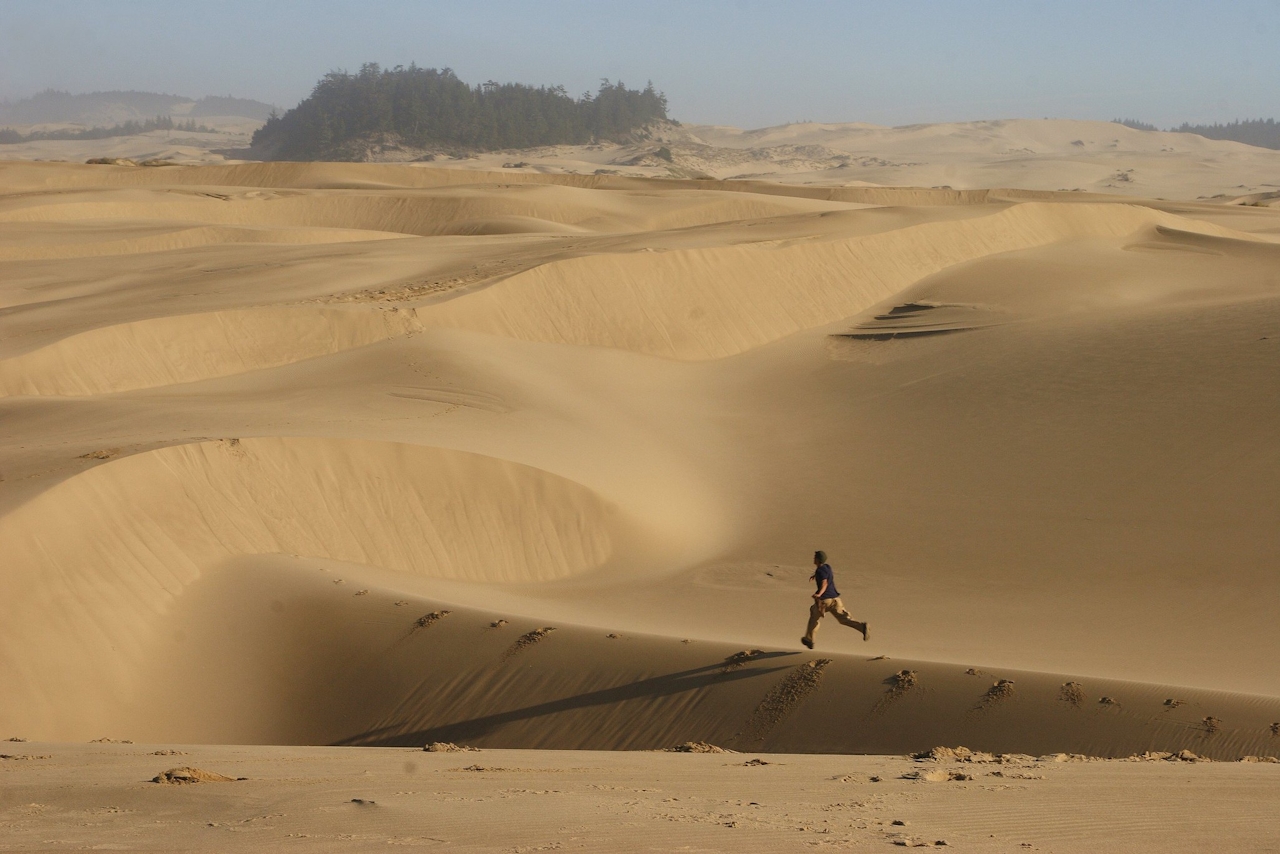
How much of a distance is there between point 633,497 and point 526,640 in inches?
181

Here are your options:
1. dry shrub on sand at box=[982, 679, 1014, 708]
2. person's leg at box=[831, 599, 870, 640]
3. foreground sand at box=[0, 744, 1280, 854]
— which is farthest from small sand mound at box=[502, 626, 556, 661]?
dry shrub on sand at box=[982, 679, 1014, 708]

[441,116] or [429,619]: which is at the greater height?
[441,116]

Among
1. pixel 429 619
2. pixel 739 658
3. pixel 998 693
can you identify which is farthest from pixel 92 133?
pixel 998 693

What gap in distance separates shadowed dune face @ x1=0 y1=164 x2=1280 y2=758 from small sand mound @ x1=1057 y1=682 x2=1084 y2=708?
6 centimetres

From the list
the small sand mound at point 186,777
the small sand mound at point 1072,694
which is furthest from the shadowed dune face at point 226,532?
the small sand mound at point 1072,694

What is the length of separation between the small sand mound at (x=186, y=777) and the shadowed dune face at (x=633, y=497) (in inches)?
120

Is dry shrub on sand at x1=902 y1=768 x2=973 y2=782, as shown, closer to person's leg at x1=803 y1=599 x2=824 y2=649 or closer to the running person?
person's leg at x1=803 y1=599 x2=824 y2=649

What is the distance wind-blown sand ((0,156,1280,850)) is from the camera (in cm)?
716

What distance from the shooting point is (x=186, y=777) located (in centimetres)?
541

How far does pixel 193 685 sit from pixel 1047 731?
6286mm

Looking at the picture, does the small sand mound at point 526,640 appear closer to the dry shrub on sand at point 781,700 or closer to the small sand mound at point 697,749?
the small sand mound at point 697,749

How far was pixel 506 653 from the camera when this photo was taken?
8.89 meters

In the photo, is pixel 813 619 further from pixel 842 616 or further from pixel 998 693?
pixel 998 693

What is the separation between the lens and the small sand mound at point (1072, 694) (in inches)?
287
